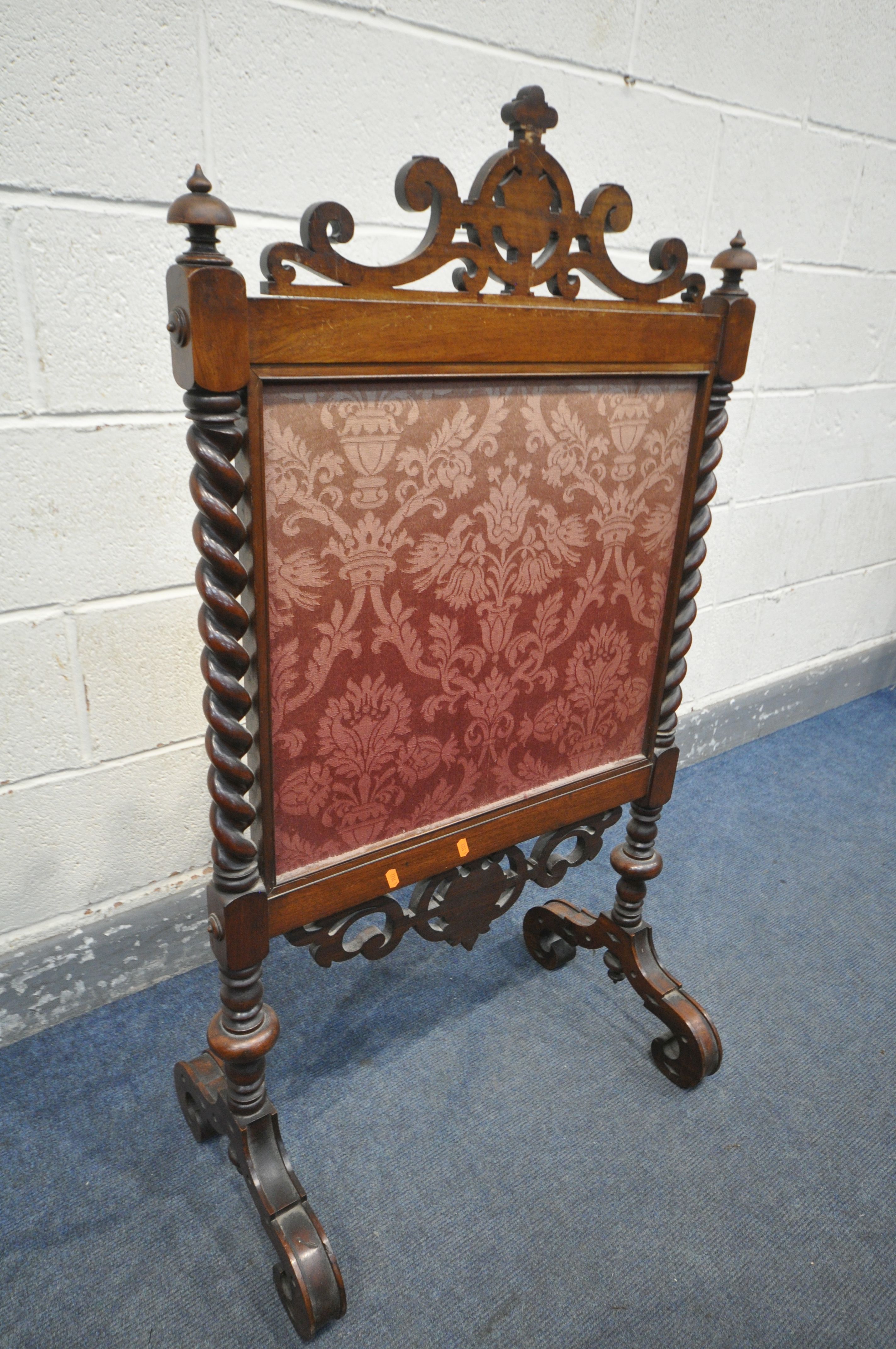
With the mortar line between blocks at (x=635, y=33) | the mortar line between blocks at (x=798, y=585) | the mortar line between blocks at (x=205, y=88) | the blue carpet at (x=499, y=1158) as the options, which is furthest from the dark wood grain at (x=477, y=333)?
the mortar line between blocks at (x=798, y=585)

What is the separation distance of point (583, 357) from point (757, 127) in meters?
1.16

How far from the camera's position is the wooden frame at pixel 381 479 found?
720 mm

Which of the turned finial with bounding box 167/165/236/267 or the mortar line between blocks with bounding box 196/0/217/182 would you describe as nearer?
the turned finial with bounding box 167/165/236/267

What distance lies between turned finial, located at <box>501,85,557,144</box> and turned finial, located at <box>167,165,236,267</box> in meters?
0.31

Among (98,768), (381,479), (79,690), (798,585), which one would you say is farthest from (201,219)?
(798,585)

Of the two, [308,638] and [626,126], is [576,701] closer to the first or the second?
[308,638]

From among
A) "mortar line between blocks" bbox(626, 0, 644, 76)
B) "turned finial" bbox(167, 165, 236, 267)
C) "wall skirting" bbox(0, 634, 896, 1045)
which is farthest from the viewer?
"mortar line between blocks" bbox(626, 0, 644, 76)

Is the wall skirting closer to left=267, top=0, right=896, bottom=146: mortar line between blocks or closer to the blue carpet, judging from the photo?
the blue carpet

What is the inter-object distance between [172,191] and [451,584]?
2.13 feet

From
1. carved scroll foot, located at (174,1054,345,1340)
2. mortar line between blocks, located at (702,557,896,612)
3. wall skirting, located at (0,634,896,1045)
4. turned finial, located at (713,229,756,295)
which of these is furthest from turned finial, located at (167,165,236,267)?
mortar line between blocks, located at (702,557,896,612)

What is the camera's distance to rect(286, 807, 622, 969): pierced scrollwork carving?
97cm

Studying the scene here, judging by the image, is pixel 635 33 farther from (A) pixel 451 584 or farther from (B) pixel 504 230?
(A) pixel 451 584

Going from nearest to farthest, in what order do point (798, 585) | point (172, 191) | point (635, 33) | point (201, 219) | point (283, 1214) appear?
point (201, 219) → point (283, 1214) → point (172, 191) → point (635, 33) → point (798, 585)

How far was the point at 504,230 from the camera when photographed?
0.83 meters
